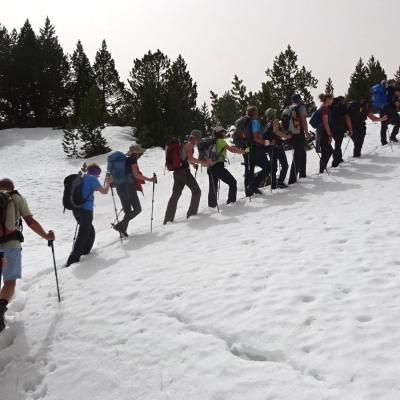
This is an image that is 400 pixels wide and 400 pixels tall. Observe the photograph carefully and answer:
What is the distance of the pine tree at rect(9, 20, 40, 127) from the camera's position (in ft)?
145

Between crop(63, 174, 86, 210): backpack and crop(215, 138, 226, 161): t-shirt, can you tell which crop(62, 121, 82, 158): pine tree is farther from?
crop(63, 174, 86, 210): backpack

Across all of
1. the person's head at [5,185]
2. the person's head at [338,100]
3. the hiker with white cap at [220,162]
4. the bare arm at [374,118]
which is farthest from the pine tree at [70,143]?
the person's head at [5,185]

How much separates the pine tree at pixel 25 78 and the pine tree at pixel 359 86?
104 ft

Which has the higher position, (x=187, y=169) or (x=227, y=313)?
(x=187, y=169)

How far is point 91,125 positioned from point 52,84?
20916 mm

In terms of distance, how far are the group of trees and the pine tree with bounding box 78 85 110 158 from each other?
0.06 meters

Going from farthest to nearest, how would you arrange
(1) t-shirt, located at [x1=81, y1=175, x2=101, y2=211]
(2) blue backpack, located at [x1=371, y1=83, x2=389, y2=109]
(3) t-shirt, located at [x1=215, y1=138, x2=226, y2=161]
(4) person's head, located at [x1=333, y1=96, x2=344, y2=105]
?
1. (2) blue backpack, located at [x1=371, y1=83, x2=389, y2=109]
2. (4) person's head, located at [x1=333, y1=96, x2=344, y2=105]
3. (3) t-shirt, located at [x1=215, y1=138, x2=226, y2=161]
4. (1) t-shirt, located at [x1=81, y1=175, x2=101, y2=211]

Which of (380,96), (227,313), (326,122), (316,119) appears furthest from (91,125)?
(227,313)

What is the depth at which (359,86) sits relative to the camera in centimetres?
3966

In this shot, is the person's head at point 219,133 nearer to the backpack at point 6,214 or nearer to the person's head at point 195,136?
the person's head at point 195,136

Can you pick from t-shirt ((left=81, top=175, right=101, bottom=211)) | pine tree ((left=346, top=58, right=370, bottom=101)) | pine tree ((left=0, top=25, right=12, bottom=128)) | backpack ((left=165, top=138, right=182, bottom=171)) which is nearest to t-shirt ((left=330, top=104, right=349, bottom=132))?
backpack ((left=165, top=138, right=182, bottom=171))

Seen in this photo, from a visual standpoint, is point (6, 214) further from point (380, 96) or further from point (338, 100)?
point (380, 96)

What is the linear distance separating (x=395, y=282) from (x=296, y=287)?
125 centimetres

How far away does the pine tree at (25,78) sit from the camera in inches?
1736
